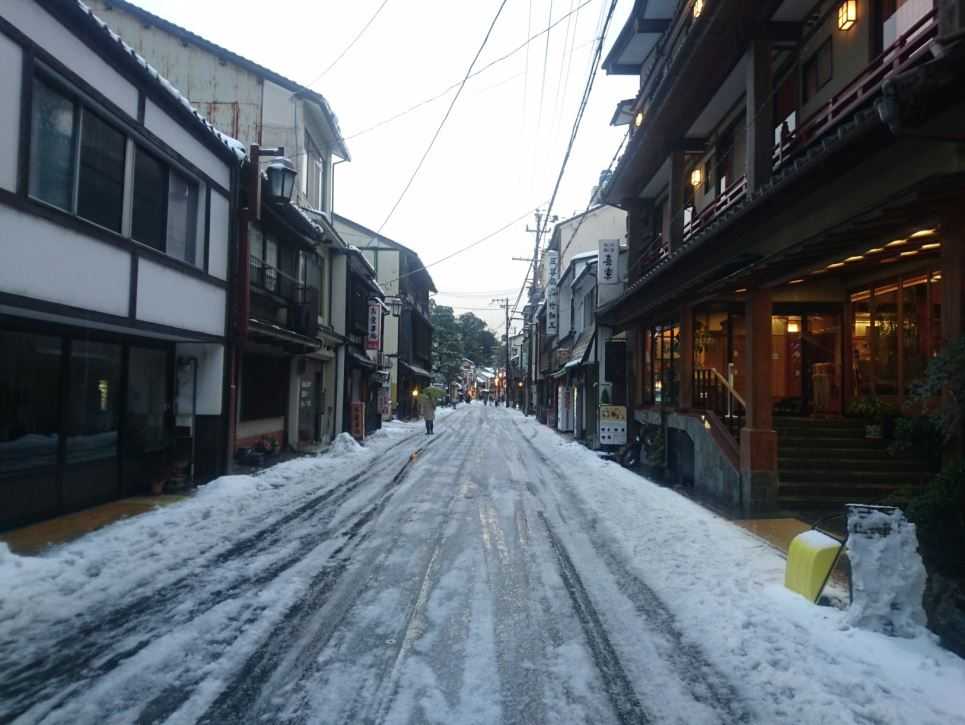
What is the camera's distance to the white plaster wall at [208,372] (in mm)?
12344

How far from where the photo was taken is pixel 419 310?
4869 cm

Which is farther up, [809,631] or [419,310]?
[419,310]

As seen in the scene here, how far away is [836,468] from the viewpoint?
10.6 meters

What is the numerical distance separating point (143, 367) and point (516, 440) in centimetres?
1690

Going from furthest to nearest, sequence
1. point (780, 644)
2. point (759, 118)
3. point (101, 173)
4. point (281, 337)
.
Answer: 1. point (281, 337)
2. point (759, 118)
3. point (101, 173)
4. point (780, 644)

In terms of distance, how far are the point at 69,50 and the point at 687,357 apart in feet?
39.2

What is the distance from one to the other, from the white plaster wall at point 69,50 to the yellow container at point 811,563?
9.08 m

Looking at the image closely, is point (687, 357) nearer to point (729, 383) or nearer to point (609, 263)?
point (729, 383)

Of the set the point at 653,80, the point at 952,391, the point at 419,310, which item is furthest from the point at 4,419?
the point at 419,310

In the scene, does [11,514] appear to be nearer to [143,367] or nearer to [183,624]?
[143,367]

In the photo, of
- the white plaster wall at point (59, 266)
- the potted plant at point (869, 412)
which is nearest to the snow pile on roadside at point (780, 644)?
the potted plant at point (869, 412)

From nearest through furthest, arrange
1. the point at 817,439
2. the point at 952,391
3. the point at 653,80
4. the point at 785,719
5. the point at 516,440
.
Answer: the point at 785,719, the point at 952,391, the point at 817,439, the point at 653,80, the point at 516,440

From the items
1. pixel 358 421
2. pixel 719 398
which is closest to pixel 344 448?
pixel 358 421

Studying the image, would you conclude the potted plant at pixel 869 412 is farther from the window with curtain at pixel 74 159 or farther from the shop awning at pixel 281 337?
the window with curtain at pixel 74 159
